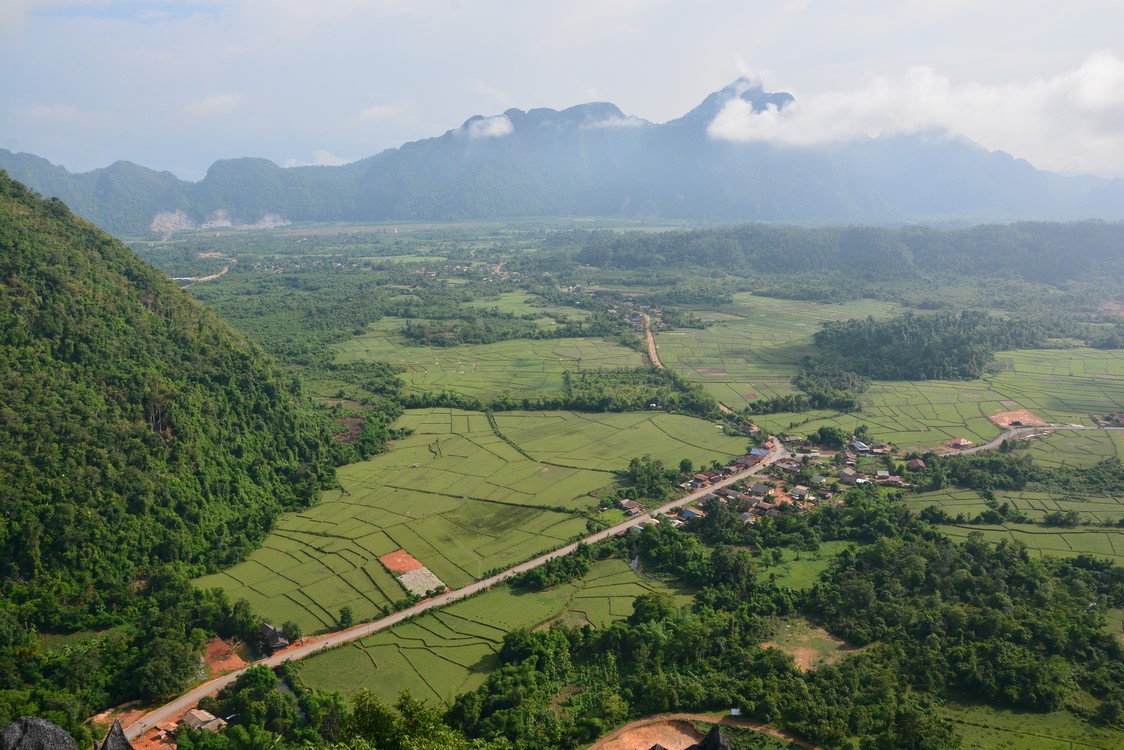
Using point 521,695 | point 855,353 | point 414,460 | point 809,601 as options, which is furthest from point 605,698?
point 855,353

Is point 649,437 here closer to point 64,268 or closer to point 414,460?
point 414,460

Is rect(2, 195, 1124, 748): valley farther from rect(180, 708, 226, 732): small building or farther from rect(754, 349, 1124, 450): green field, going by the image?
rect(180, 708, 226, 732): small building

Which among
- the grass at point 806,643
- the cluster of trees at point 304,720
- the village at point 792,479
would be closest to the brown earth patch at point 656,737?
the cluster of trees at point 304,720

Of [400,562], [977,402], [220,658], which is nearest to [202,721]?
[220,658]

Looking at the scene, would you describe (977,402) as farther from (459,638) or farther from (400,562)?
(459,638)

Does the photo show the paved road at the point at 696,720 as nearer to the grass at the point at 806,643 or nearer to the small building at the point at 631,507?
the grass at the point at 806,643
